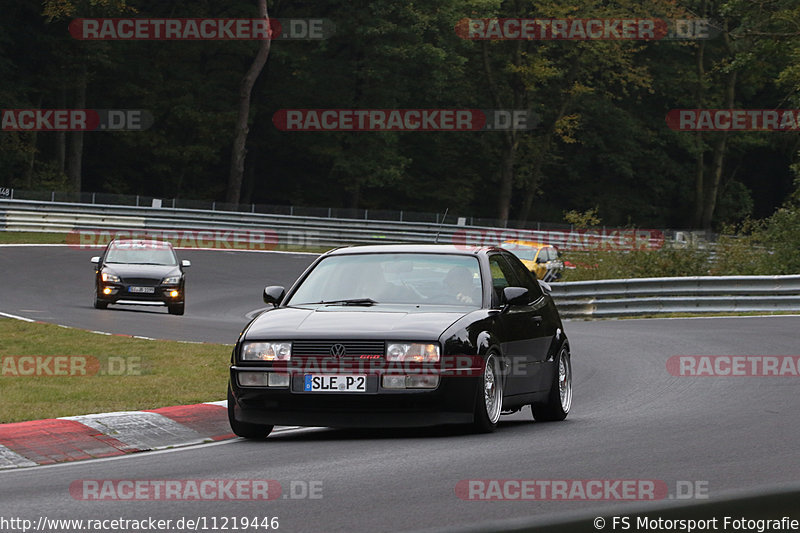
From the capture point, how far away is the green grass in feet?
37.4

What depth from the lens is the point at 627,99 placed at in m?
78.6

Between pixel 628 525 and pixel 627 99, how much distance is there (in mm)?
76224

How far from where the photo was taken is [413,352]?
370 inches

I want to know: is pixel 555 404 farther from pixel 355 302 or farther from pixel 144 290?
pixel 144 290

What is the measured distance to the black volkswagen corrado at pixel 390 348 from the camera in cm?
934

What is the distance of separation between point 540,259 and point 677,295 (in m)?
10.3

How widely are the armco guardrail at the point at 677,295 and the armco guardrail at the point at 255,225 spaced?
18894 mm

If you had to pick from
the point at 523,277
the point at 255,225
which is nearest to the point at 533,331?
the point at 523,277

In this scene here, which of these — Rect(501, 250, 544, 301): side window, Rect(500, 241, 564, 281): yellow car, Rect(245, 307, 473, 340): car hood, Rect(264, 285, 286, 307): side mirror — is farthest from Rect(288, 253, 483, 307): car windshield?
Rect(500, 241, 564, 281): yellow car

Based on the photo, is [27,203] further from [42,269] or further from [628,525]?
[628,525]

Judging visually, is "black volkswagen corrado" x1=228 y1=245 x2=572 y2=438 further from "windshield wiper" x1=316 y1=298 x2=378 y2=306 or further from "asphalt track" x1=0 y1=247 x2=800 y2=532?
"asphalt track" x1=0 y1=247 x2=800 y2=532

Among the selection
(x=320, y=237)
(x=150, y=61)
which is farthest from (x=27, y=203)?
(x=150, y=61)

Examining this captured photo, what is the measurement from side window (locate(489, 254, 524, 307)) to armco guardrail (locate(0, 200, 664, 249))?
34713 millimetres

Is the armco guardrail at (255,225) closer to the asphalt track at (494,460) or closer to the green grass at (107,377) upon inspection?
the green grass at (107,377)
